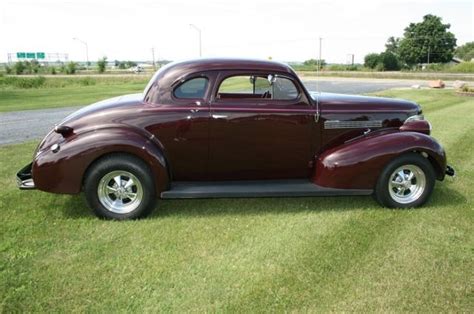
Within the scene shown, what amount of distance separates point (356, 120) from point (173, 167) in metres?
2.34

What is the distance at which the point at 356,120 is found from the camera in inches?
211

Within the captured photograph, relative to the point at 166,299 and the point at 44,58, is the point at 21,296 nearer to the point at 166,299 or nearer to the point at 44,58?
the point at 166,299

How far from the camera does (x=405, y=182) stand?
5.24 meters

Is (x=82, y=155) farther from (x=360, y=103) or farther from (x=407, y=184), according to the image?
(x=407, y=184)

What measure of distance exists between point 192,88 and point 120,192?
4.75 feet

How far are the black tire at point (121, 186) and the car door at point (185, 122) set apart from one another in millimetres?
393

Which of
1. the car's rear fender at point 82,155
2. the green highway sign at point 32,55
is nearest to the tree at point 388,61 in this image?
the car's rear fender at point 82,155

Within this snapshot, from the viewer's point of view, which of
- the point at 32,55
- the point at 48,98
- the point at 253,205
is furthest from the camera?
the point at 32,55

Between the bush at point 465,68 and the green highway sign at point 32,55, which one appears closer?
the bush at point 465,68

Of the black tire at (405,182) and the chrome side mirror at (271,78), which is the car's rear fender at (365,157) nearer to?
the black tire at (405,182)

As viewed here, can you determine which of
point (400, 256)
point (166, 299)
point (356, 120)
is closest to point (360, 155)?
point (356, 120)

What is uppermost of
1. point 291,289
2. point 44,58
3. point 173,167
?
point 44,58

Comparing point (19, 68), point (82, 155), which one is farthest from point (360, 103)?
point (19, 68)

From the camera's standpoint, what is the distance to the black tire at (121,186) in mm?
4699
